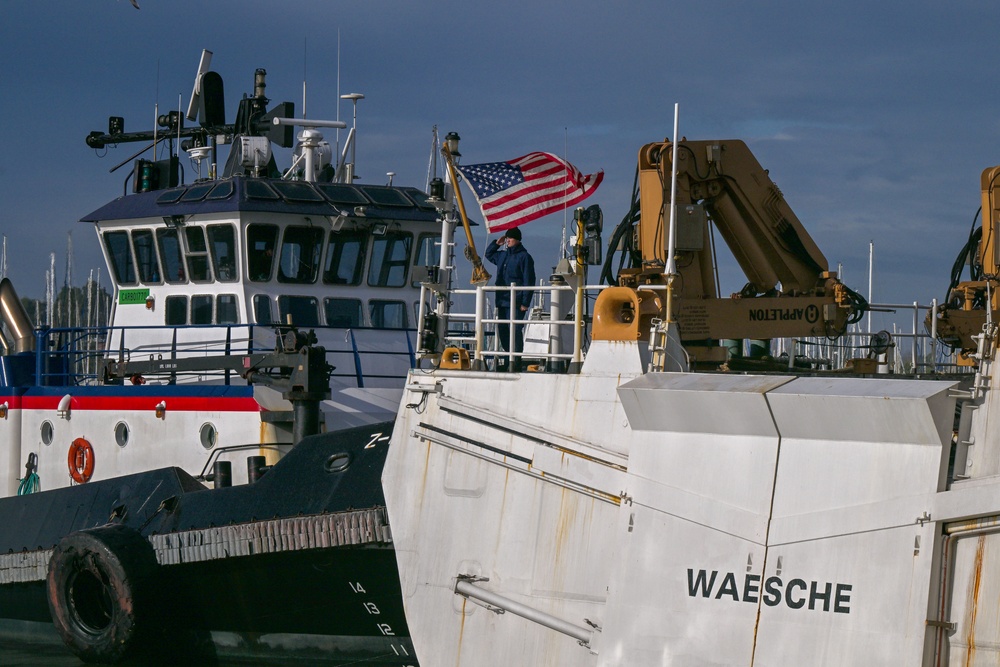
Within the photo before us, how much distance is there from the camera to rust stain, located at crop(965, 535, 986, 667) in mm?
5969

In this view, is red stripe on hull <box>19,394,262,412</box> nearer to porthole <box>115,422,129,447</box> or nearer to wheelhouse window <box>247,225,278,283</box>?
porthole <box>115,422,129,447</box>

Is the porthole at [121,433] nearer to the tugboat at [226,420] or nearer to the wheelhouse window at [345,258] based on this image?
the tugboat at [226,420]

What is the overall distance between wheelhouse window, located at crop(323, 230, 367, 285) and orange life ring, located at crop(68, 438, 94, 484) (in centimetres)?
297

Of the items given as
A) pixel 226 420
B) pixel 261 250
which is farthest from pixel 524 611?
pixel 261 250

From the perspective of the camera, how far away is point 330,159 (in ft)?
47.7

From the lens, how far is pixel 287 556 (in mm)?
8938

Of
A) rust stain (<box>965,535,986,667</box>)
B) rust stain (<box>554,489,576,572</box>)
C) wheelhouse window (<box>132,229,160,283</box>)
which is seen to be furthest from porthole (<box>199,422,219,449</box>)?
rust stain (<box>965,535,986,667</box>)

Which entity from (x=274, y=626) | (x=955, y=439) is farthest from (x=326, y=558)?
(x=955, y=439)

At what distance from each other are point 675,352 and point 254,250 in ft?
19.8

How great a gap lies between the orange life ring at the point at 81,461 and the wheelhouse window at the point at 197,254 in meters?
2.06

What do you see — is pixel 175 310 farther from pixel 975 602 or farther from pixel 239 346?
pixel 975 602

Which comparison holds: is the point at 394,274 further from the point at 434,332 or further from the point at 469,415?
the point at 469,415

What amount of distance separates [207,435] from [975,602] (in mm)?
7151

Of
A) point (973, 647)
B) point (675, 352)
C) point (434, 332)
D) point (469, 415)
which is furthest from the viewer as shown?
point (434, 332)
